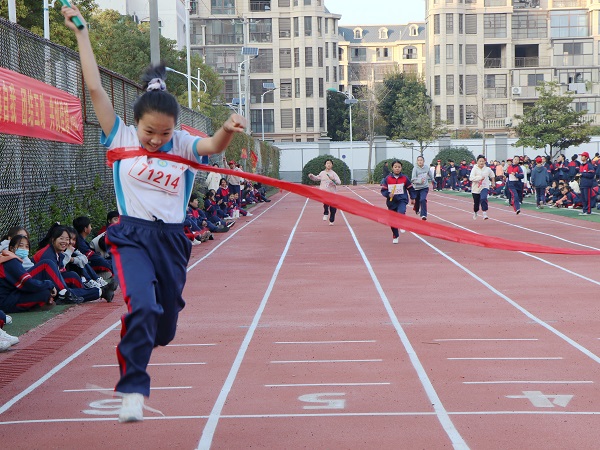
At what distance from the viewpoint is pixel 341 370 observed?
312 inches

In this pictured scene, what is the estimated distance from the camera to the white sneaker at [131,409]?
493 cm

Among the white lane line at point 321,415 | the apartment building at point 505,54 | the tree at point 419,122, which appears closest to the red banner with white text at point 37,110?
the white lane line at point 321,415

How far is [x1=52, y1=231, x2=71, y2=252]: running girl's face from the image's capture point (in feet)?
38.5

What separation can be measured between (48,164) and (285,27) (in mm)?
68320

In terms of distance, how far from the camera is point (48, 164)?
576 inches

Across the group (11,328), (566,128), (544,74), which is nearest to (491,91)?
(544,74)

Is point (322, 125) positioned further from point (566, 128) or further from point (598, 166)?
point (598, 166)

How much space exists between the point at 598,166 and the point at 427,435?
24.5 m

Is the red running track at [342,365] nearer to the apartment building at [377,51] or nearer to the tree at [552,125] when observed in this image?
the tree at [552,125]

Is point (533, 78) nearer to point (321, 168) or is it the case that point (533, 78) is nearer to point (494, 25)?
point (494, 25)

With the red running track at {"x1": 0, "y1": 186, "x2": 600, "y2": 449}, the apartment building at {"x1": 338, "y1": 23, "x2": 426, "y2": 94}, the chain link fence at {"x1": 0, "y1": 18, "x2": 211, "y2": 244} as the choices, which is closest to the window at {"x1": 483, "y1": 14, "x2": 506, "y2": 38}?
the apartment building at {"x1": 338, "y1": 23, "x2": 426, "y2": 94}

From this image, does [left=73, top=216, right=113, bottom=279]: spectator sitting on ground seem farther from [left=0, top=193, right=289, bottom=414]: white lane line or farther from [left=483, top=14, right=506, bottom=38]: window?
[left=483, top=14, right=506, bottom=38]: window

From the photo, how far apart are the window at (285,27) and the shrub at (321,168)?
18.9 m

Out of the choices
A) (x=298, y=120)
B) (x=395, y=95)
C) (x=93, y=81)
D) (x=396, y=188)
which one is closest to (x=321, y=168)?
(x=298, y=120)
